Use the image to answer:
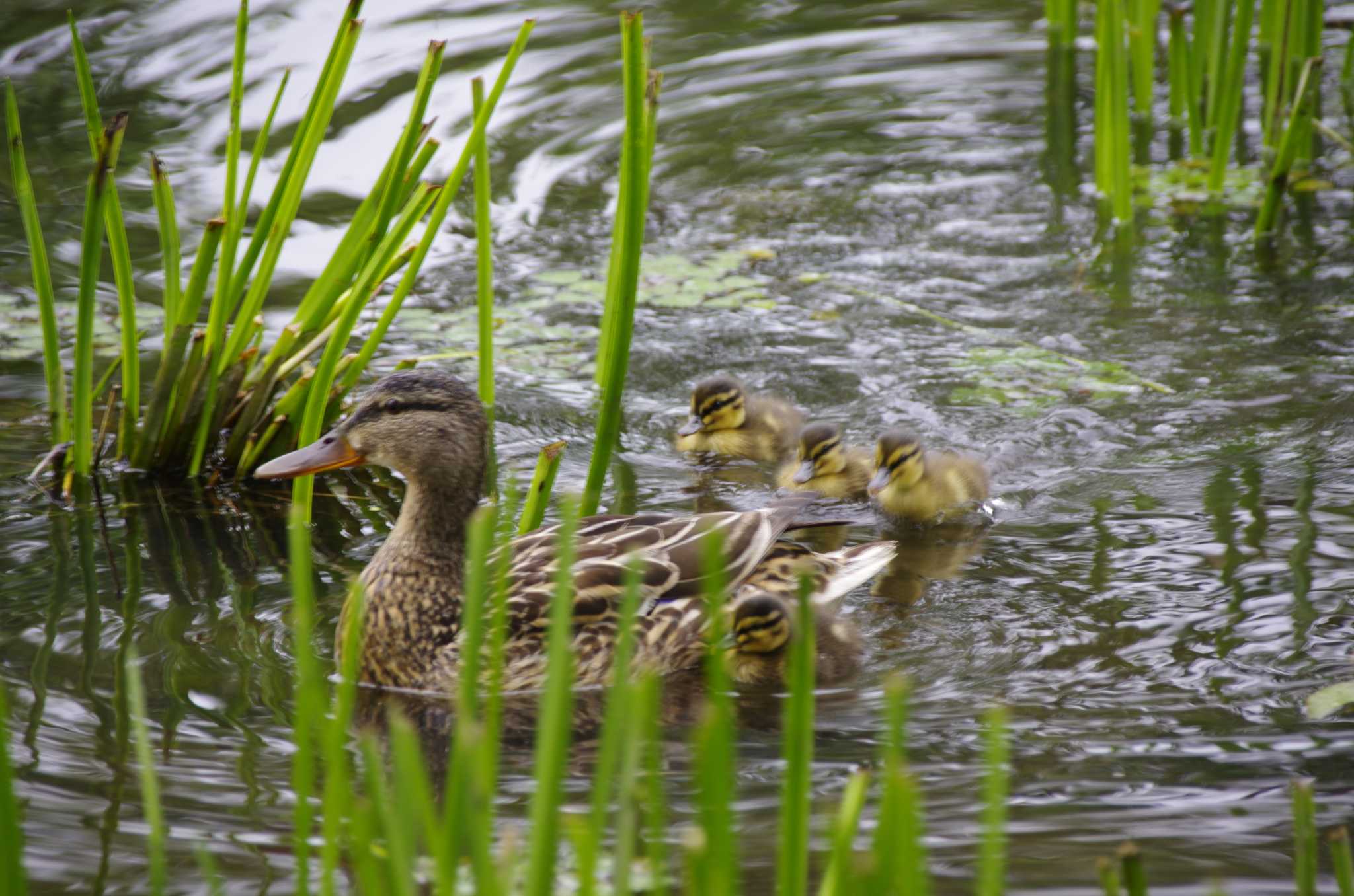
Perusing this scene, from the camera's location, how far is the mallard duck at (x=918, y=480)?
4273mm

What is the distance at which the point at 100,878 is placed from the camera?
2414 millimetres

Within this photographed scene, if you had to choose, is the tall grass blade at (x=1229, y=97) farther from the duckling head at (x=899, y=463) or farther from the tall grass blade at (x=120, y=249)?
the tall grass blade at (x=120, y=249)

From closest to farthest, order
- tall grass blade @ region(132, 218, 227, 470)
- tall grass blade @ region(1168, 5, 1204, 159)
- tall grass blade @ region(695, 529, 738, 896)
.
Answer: tall grass blade @ region(695, 529, 738, 896) < tall grass blade @ region(132, 218, 227, 470) < tall grass blade @ region(1168, 5, 1204, 159)

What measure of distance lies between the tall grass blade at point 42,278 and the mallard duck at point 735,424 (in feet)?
6.06

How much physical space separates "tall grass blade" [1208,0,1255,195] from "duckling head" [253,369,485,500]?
3.68 meters

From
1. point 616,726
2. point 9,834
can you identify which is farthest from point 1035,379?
point 9,834

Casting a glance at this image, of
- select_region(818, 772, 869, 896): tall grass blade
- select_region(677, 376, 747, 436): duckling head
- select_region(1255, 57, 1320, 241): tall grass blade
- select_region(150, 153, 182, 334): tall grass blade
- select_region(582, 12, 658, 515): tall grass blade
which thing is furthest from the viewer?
select_region(1255, 57, 1320, 241): tall grass blade

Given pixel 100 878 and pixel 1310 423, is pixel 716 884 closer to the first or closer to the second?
pixel 100 878

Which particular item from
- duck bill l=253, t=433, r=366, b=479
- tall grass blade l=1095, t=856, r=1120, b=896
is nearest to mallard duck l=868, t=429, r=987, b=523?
duck bill l=253, t=433, r=366, b=479

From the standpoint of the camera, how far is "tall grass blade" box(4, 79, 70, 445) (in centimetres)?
350

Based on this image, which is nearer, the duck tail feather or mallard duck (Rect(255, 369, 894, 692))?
mallard duck (Rect(255, 369, 894, 692))

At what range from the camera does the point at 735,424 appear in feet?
15.7

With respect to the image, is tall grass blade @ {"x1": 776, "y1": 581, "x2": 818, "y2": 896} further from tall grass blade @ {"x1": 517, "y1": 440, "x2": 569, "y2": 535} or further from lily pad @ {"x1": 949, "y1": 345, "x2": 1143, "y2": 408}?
lily pad @ {"x1": 949, "y1": 345, "x2": 1143, "y2": 408}

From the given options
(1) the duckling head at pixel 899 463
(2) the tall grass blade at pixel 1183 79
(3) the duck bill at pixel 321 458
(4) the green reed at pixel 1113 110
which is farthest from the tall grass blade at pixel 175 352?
(2) the tall grass blade at pixel 1183 79
